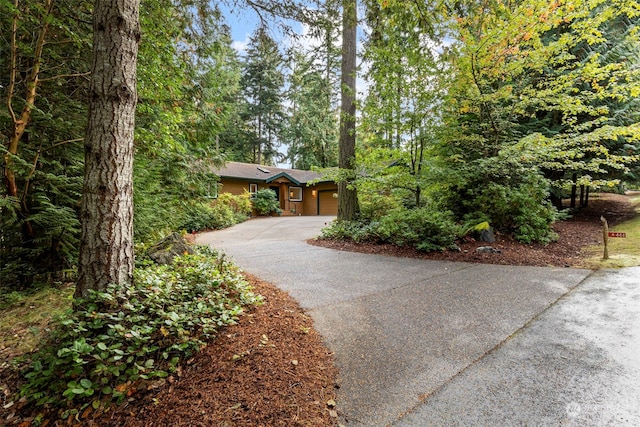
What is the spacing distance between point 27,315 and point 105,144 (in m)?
1.78

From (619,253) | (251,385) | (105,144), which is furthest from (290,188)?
(251,385)

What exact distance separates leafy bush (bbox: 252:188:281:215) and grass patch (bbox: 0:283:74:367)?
13719 mm

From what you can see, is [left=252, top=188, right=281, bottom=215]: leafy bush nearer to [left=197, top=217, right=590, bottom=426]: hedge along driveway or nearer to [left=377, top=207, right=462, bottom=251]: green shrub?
[left=377, top=207, right=462, bottom=251]: green shrub

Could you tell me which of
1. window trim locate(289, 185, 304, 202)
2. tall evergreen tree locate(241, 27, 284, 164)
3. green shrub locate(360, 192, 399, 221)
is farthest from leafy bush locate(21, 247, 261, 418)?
tall evergreen tree locate(241, 27, 284, 164)

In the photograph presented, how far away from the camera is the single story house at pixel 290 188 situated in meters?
17.9

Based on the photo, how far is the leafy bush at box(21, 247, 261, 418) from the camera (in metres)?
1.58

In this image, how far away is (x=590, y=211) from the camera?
11.5 meters

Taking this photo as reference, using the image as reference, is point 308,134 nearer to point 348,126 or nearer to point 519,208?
point 348,126

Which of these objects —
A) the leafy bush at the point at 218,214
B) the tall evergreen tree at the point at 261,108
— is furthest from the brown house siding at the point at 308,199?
the tall evergreen tree at the point at 261,108

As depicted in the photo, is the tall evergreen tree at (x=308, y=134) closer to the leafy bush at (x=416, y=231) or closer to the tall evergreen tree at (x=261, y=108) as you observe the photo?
the tall evergreen tree at (x=261, y=108)

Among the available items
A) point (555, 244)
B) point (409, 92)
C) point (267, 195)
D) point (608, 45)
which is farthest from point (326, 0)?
point (267, 195)

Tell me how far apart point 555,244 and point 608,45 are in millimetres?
7976

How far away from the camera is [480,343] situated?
2.31 metres

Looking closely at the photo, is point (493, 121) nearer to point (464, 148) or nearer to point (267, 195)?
point (464, 148)
